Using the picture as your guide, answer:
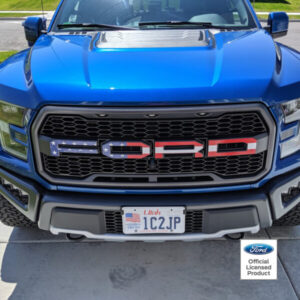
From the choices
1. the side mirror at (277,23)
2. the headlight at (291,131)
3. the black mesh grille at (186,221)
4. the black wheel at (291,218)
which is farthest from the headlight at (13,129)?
the side mirror at (277,23)

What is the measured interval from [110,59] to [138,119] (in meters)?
0.51

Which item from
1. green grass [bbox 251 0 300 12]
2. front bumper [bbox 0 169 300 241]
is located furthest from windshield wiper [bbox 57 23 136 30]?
green grass [bbox 251 0 300 12]

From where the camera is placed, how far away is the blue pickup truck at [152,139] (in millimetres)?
2027

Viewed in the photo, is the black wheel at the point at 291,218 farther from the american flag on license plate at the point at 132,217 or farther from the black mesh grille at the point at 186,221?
the american flag on license plate at the point at 132,217

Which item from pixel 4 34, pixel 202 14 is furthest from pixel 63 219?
pixel 4 34

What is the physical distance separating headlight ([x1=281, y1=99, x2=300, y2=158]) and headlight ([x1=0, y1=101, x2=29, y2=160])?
142 centimetres

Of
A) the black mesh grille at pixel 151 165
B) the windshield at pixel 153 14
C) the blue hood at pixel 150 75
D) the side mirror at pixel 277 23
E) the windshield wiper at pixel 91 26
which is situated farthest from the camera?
the side mirror at pixel 277 23

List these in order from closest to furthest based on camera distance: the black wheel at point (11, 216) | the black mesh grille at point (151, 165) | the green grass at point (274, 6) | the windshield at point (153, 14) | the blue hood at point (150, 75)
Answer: the blue hood at point (150, 75), the black mesh grille at point (151, 165), the black wheel at point (11, 216), the windshield at point (153, 14), the green grass at point (274, 6)

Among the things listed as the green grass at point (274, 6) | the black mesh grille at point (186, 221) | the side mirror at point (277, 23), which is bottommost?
the green grass at point (274, 6)

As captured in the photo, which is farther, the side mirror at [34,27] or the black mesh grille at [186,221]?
the side mirror at [34,27]

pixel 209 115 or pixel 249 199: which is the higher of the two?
pixel 209 115

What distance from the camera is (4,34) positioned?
13.4 meters

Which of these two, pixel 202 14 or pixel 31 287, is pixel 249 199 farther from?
pixel 202 14

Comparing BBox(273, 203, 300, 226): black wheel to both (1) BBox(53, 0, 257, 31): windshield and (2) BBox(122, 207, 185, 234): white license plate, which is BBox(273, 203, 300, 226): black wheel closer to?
(2) BBox(122, 207, 185, 234): white license plate
